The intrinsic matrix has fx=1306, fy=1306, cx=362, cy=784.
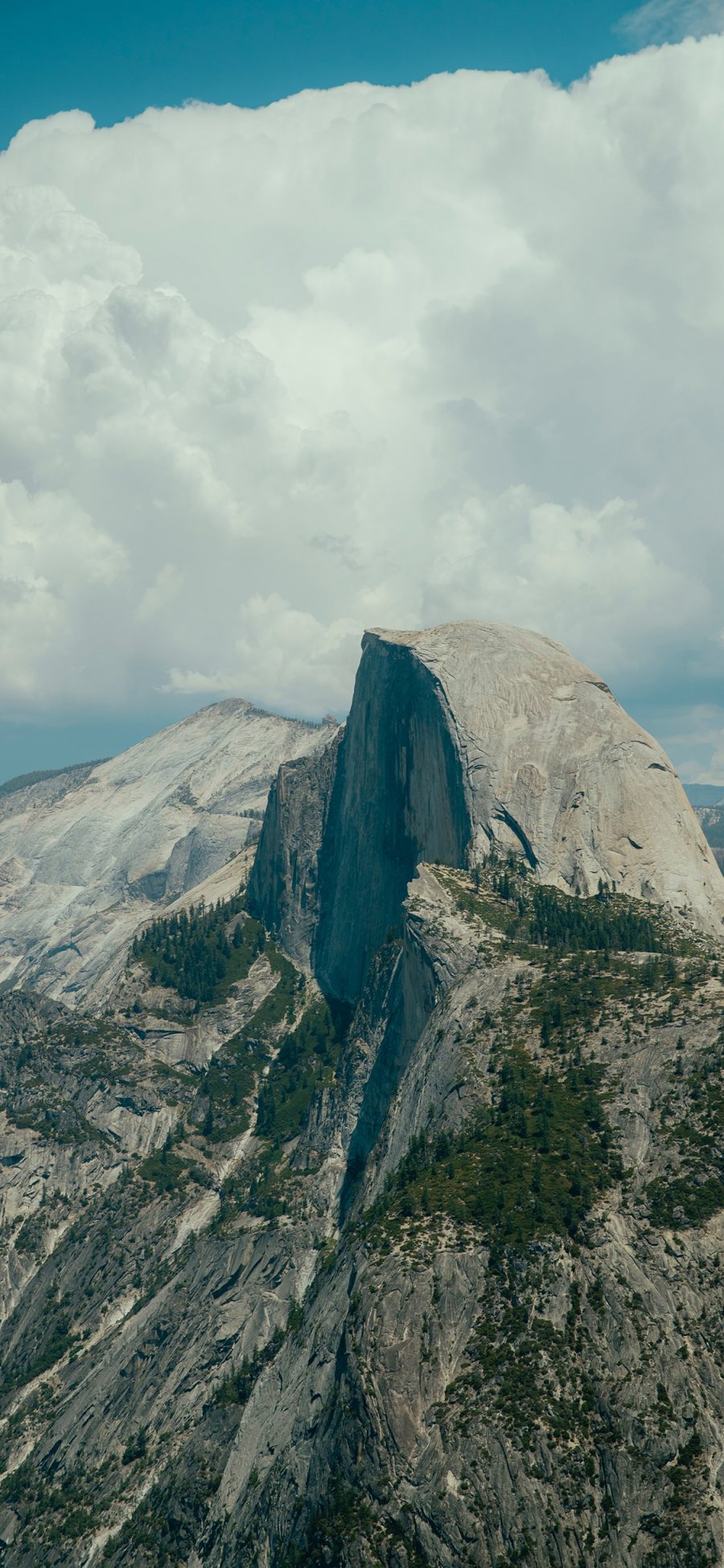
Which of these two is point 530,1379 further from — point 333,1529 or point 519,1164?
point 519,1164

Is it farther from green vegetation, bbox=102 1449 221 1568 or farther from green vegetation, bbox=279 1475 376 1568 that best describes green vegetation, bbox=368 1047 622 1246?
green vegetation, bbox=102 1449 221 1568

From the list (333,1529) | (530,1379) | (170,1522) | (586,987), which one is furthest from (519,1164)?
(170,1522)

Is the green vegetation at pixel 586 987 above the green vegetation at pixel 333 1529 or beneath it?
above

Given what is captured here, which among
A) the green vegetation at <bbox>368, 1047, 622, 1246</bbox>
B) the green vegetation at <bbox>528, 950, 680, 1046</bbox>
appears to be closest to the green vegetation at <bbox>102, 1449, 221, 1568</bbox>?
the green vegetation at <bbox>368, 1047, 622, 1246</bbox>

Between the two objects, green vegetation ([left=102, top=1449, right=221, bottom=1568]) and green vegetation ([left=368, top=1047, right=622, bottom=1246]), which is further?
green vegetation ([left=102, top=1449, right=221, bottom=1568])

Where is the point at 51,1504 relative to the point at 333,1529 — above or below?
below

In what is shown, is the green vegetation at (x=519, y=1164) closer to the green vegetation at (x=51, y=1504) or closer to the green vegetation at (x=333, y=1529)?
the green vegetation at (x=333, y=1529)

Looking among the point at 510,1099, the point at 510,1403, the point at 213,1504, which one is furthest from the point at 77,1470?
the point at 510,1403

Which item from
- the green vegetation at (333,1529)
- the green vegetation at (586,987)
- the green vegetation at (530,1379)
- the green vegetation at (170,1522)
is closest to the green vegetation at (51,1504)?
the green vegetation at (170,1522)
